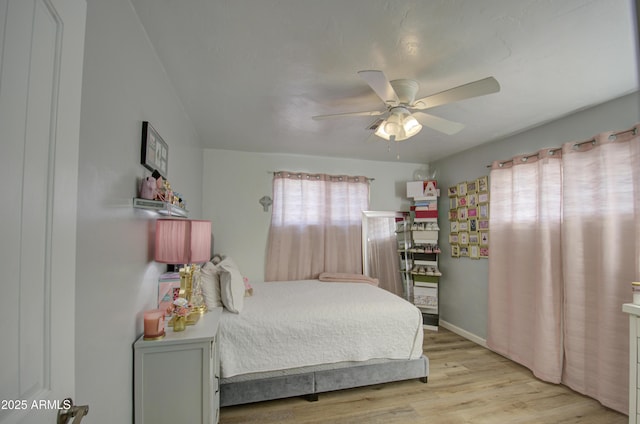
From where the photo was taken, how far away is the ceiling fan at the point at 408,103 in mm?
1563

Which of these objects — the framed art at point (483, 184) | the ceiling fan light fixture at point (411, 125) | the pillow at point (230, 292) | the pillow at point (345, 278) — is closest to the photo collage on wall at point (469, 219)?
the framed art at point (483, 184)

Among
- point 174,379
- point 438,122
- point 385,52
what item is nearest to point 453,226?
point 438,122

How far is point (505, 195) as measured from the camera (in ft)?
10.0

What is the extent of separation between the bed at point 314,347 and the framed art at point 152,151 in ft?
4.13

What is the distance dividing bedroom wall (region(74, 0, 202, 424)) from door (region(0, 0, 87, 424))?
0.29 metres

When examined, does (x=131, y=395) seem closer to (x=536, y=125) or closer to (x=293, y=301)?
(x=293, y=301)

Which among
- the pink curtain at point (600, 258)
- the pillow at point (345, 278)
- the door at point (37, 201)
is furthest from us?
the pillow at point (345, 278)

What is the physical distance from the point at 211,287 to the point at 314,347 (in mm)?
1014

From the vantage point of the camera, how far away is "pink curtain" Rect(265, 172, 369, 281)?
12.5 ft

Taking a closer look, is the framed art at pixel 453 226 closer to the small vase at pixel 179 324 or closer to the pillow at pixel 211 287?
the pillow at pixel 211 287

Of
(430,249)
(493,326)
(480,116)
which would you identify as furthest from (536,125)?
(493,326)

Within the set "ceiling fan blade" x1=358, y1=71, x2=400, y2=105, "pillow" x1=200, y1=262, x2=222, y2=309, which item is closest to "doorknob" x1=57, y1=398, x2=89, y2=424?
"pillow" x1=200, y1=262, x2=222, y2=309

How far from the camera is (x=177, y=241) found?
5.33 feet

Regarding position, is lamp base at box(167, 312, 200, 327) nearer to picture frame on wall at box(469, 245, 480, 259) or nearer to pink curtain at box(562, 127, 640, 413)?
pink curtain at box(562, 127, 640, 413)
